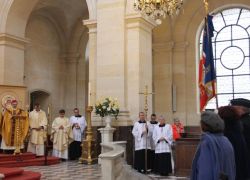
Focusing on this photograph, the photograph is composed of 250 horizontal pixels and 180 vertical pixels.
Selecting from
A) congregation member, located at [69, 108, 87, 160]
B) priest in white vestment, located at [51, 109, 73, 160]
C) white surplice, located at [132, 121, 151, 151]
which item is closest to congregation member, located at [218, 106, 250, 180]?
white surplice, located at [132, 121, 151, 151]

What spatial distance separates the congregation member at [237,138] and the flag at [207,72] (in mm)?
3484

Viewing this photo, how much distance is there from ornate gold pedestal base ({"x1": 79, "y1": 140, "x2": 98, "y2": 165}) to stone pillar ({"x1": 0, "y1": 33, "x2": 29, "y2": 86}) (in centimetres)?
543

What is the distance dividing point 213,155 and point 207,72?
4595mm

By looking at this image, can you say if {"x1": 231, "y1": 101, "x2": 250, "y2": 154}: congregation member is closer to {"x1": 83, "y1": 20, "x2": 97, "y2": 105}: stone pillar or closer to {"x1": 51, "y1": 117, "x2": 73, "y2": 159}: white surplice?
{"x1": 83, "y1": 20, "x2": 97, "y2": 105}: stone pillar

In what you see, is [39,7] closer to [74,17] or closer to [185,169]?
[74,17]

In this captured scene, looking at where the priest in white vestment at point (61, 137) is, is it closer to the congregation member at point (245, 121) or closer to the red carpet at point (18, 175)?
the red carpet at point (18, 175)

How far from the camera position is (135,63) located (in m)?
13.3

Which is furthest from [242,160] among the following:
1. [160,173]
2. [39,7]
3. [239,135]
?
[39,7]

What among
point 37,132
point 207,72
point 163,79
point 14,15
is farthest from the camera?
point 163,79

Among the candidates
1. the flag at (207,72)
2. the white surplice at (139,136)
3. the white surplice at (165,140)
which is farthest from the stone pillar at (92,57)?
the flag at (207,72)

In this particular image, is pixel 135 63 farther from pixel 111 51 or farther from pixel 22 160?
pixel 22 160

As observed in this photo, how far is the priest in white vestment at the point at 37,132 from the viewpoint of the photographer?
1410 cm

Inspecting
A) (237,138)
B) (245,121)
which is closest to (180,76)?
(245,121)

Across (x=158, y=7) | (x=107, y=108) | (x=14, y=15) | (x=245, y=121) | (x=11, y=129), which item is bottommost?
(x=11, y=129)
